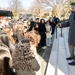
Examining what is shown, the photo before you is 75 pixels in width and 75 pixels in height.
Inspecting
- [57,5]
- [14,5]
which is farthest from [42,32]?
[14,5]

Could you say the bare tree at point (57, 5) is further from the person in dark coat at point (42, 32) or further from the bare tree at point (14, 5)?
the person in dark coat at point (42, 32)

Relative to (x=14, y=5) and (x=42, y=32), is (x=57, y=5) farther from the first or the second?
(x=42, y=32)

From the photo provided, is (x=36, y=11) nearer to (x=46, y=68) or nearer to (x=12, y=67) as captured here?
(x=46, y=68)

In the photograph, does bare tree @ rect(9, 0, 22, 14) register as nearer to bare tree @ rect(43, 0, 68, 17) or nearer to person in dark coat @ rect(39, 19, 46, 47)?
bare tree @ rect(43, 0, 68, 17)

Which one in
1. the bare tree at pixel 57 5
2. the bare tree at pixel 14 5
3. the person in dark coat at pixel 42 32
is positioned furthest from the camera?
the bare tree at pixel 14 5

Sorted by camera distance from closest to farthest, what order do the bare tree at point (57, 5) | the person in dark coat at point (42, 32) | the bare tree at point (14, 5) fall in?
the person in dark coat at point (42, 32), the bare tree at point (57, 5), the bare tree at point (14, 5)

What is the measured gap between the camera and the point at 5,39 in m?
2.07

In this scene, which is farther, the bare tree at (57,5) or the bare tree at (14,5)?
the bare tree at (14,5)

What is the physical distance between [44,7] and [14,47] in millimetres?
50576

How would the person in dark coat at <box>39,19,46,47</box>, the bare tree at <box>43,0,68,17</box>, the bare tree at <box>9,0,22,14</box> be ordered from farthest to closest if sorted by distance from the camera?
the bare tree at <box>9,0,22,14</box> → the bare tree at <box>43,0,68,17</box> → the person in dark coat at <box>39,19,46,47</box>

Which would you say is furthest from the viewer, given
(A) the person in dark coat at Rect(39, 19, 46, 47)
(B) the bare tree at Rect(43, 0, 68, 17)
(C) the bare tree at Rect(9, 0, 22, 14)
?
(C) the bare tree at Rect(9, 0, 22, 14)

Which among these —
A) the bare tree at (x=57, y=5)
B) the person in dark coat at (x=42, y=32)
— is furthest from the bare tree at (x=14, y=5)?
the person in dark coat at (x=42, y=32)

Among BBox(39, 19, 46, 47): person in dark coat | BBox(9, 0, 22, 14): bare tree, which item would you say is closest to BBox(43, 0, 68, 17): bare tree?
BBox(9, 0, 22, 14): bare tree

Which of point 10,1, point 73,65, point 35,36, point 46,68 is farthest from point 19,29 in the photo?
point 10,1
